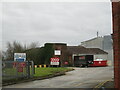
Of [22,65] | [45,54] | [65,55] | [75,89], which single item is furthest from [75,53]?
[75,89]

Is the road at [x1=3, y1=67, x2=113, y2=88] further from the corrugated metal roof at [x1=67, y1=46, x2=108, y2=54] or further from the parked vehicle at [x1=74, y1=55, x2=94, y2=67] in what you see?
the corrugated metal roof at [x1=67, y1=46, x2=108, y2=54]

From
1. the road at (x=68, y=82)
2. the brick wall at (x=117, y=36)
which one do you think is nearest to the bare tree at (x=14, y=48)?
the road at (x=68, y=82)

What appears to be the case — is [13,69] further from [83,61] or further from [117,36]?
[83,61]

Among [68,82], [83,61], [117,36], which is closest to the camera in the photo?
[117,36]

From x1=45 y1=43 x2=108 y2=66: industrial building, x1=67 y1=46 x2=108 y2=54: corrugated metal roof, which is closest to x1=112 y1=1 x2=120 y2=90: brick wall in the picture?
x1=45 y1=43 x2=108 y2=66: industrial building

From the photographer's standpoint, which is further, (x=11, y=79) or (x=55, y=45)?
(x=55, y=45)

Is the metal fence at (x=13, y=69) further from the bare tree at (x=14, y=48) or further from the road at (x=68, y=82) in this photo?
the bare tree at (x=14, y=48)

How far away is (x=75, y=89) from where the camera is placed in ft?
45.6

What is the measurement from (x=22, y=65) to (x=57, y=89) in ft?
25.4

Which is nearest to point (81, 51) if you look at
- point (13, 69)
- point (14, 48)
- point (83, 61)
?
point (83, 61)

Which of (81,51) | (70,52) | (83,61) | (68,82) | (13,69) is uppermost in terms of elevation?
(81,51)

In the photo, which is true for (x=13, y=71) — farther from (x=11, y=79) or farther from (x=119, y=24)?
(x=119, y=24)

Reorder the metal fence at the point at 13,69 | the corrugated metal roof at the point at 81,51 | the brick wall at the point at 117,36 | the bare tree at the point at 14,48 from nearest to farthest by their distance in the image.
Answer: the brick wall at the point at 117,36
the metal fence at the point at 13,69
the bare tree at the point at 14,48
the corrugated metal roof at the point at 81,51

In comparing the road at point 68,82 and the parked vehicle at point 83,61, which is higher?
the parked vehicle at point 83,61
